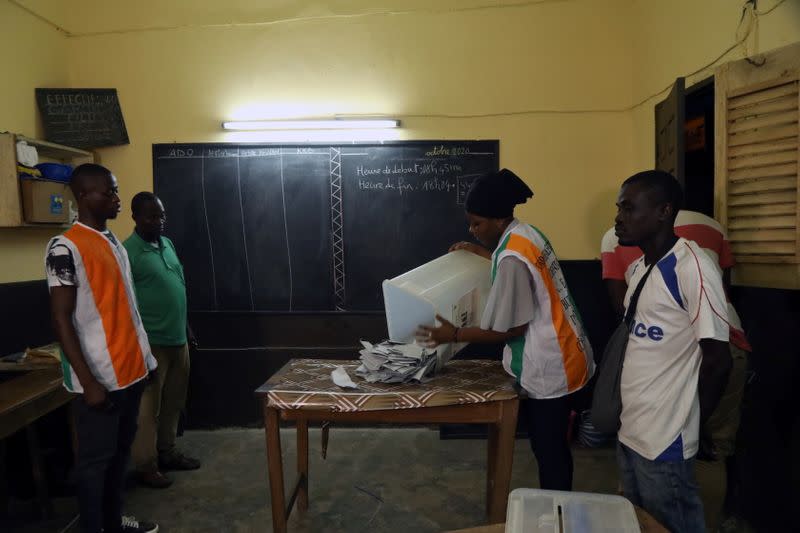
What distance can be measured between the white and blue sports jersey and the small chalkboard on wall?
3.56m

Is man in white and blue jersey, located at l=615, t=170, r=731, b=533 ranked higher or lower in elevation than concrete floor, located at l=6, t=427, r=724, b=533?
higher

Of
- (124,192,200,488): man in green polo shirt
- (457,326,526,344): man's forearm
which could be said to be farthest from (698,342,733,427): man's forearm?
(124,192,200,488): man in green polo shirt

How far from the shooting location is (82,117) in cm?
346

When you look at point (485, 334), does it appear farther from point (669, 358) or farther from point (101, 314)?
point (101, 314)

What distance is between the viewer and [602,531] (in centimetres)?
93

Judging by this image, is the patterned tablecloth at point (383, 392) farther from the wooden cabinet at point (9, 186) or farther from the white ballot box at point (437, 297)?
the wooden cabinet at point (9, 186)

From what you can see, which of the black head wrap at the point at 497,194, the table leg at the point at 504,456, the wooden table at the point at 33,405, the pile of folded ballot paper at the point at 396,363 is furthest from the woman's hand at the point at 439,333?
the wooden table at the point at 33,405

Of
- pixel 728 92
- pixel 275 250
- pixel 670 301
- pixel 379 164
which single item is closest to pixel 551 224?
pixel 379 164

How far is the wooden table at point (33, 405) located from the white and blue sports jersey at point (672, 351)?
7.47 feet

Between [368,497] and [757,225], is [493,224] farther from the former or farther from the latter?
[368,497]

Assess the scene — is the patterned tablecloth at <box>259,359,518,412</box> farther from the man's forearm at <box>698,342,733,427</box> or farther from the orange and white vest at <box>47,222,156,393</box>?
the man's forearm at <box>698,342,733,427</box>

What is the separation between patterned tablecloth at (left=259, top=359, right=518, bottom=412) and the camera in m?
1.79

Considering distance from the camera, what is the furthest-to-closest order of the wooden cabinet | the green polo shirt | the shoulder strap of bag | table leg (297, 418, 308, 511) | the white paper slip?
the wooden cabinet → the green polo shirt → table leg (297, 418, 308, 511) → the white paper slip → the shoulder strap of bag

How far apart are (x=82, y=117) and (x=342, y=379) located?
283 cm
